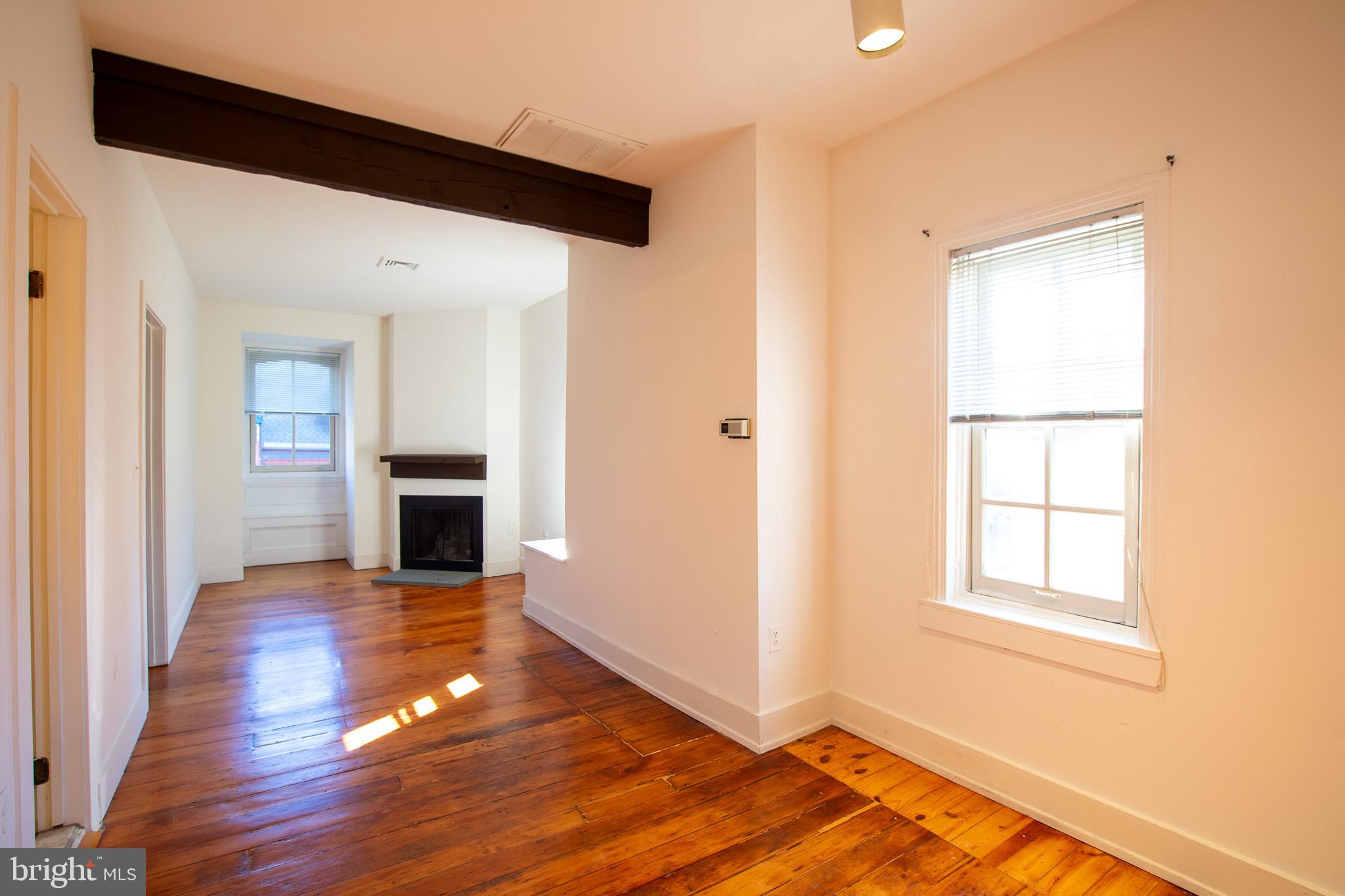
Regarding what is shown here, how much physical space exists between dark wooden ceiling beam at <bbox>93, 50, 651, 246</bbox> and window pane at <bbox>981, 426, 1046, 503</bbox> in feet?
7.10

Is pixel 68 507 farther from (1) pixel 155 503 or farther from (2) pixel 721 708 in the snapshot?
(2) pixel 721 708

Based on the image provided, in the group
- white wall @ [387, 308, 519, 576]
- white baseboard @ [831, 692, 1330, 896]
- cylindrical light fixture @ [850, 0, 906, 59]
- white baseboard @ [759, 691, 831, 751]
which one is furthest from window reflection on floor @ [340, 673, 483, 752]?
cylindrical light fixture @ [850, 0, 906, 59]

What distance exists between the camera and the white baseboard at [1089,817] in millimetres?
1891

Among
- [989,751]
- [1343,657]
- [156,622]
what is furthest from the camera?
[156,622]

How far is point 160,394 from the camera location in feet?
13.4

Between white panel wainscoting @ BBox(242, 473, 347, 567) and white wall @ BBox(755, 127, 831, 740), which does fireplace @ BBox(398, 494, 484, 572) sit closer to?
white panel wainscoting @ BBox(242, 473, 347, 567)

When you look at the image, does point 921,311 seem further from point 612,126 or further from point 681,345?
point 612,126

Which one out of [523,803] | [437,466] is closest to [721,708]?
[523,803]

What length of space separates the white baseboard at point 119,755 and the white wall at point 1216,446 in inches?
128

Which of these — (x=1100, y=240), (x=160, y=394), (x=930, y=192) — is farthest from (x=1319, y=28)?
(x=160, y=394)

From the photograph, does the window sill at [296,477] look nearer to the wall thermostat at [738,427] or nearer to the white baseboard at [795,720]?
the wall thermostat at [738,427]

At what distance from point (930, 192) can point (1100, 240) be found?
718 millimetres

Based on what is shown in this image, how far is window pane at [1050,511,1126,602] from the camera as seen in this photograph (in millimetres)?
2262

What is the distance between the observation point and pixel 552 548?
504 cm
